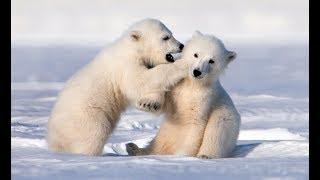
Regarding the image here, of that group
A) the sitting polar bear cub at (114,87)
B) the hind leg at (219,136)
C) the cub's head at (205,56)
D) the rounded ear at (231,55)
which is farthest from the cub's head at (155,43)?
the hind leg at (219,136)

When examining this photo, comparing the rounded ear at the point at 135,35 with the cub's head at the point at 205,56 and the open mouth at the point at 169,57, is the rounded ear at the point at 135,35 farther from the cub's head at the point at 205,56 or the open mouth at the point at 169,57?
the cub's head at the point at 205,56

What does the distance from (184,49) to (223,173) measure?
165 cm

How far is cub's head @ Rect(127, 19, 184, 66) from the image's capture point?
5.33 m

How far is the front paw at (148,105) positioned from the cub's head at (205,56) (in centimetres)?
36

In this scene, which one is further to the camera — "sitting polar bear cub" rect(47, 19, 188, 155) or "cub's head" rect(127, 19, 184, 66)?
"cub's head" rect(127, 19, 184, 66)

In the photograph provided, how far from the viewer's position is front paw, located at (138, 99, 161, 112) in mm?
4996

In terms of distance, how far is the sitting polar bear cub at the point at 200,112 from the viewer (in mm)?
5055

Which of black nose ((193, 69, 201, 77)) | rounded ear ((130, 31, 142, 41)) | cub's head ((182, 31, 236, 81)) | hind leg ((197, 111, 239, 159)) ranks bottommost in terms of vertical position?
hind leg ((197, 111, 239, 159))

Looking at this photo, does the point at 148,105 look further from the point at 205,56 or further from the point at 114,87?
the point at 205,56

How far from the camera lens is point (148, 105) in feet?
16.4

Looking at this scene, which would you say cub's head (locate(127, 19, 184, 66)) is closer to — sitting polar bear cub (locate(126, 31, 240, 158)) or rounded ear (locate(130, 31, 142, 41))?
rounded ear (locate(130, 31, 142, 41))

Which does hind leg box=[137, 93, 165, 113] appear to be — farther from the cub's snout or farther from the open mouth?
the open mouth

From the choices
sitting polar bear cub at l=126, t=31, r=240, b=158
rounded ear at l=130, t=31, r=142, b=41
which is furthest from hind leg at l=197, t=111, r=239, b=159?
rounded ear at l=130, t=31, r=142, b=41

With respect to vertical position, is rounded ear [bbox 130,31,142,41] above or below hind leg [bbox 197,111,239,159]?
above
